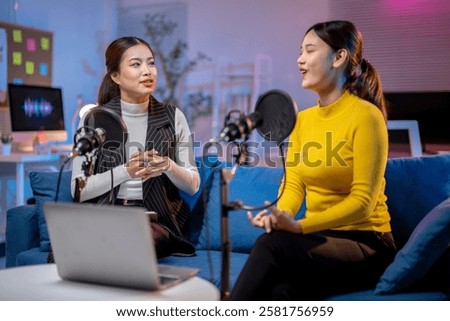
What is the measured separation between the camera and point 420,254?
5.90ft

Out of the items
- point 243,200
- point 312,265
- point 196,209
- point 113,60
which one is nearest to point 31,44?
point 113,60

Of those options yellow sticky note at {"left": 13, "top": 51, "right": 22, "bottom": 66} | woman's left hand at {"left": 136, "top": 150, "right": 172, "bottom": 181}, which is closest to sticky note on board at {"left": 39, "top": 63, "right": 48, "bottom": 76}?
yellow sticky note at {"left": 13, "top": 51, "right": 22, "bottom": 66}

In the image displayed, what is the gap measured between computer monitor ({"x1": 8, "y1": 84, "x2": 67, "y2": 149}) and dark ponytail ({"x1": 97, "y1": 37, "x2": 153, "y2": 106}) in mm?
1964

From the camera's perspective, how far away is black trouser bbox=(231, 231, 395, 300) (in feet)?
5.66

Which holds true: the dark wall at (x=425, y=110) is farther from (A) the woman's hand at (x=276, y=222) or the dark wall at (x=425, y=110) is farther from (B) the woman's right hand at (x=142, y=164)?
(A) the woman's hand at (x=276, y=222)

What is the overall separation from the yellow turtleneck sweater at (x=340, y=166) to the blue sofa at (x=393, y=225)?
173 millimetres

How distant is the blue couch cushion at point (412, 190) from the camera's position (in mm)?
2266

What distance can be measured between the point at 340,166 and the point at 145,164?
2.15 ft

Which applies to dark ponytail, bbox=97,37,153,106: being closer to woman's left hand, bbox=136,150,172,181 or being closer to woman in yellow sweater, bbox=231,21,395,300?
woman's left hand, bbox=136,150,172,181

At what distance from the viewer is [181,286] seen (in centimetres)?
154
